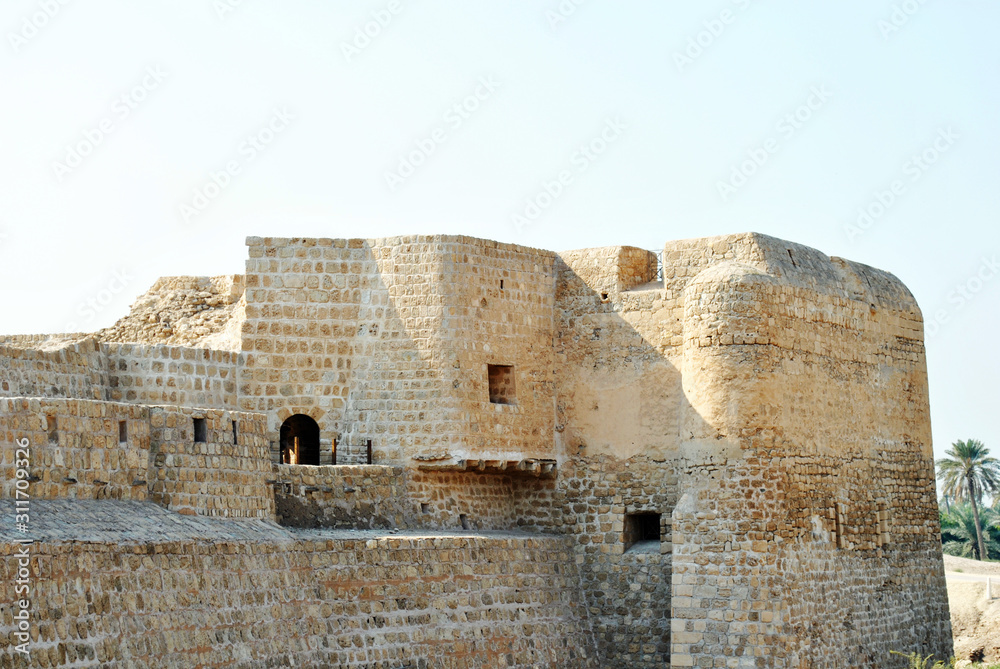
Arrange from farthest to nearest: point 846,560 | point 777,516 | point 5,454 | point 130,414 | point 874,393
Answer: point 874,393 → point 846,560 → point 777,516 → point 130,414 → point 5,454

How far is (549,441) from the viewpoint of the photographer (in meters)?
20.5

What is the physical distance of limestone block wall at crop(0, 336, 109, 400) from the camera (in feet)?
53.4

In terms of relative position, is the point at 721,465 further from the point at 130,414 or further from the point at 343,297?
the point at 130,414

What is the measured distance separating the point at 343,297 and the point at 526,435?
3.04 metres

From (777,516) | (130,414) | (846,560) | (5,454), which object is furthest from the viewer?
(846,560)

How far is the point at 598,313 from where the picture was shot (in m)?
20.6

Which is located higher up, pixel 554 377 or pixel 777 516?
pixel 554 377

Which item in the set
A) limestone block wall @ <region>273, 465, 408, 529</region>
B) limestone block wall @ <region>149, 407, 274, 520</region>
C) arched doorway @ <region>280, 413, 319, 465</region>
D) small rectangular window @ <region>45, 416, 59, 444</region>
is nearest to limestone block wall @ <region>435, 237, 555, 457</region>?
limestone block wall @ <region>273, 465, 408, 529</region>

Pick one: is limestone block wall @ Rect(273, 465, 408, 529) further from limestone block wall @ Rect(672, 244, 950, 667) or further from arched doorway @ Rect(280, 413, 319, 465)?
limestone block wall @ Rect(672, 244, 950, 667)

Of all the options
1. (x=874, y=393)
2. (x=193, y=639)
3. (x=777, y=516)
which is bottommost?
(x=193, y=639)

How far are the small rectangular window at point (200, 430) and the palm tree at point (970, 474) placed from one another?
28.8 metres

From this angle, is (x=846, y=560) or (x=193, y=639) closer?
(x=193, y=639)

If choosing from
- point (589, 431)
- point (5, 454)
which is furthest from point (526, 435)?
point (5, 454)

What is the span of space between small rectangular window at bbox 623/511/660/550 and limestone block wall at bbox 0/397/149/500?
728cm
